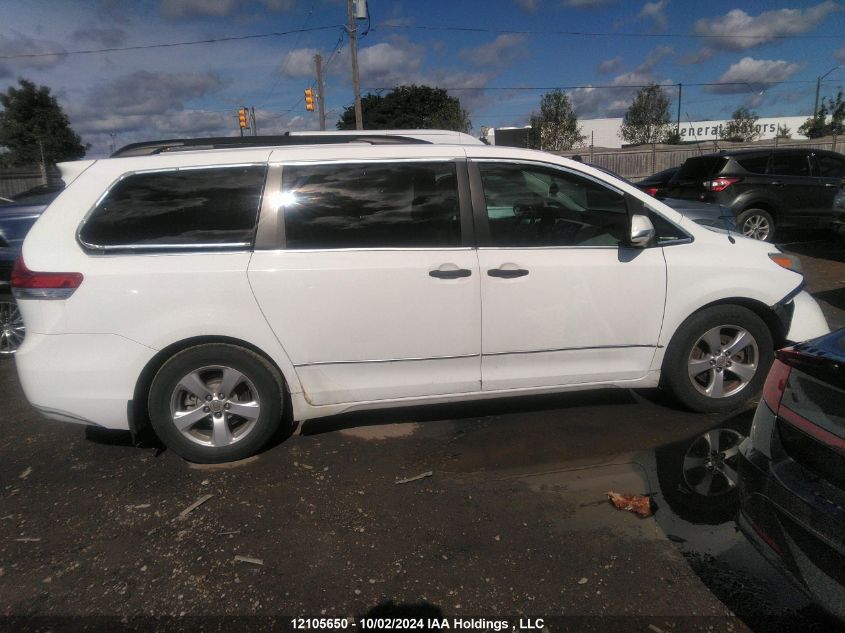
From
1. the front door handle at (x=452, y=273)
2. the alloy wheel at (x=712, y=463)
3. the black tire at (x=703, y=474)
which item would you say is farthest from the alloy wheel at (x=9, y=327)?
the alloy wheel at (x=712, y=463)

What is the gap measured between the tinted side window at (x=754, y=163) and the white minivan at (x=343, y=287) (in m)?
7.43

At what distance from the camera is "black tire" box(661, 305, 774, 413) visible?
12.3ft

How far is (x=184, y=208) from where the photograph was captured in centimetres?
337

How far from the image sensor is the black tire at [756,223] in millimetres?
10086

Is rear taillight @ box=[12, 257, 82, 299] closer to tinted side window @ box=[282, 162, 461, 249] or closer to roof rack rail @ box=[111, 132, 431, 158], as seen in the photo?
roof rack rail @ box=[111, 132, 431, 158]

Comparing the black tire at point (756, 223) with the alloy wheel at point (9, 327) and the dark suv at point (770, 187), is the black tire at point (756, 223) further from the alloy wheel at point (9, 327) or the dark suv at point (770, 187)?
the alloy wheel at point (9, 327)

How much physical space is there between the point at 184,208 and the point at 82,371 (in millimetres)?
1080

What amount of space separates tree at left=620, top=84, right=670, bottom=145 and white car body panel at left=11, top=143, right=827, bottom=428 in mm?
48612

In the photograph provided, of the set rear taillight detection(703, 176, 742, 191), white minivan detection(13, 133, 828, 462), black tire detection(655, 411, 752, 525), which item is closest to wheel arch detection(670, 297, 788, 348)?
white minivan detection(13, 133, 828, 462)

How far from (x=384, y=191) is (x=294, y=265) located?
711 mm

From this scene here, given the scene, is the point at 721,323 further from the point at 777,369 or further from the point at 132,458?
the point at 132,458

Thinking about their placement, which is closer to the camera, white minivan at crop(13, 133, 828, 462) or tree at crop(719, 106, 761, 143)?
white minivan at crop(13, 133, 828, 462)

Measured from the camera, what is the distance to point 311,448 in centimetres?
374

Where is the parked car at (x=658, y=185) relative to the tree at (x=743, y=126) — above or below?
below
